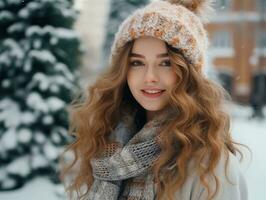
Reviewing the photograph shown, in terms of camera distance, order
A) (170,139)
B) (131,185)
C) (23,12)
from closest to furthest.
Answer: (170,139) → (131,185) → (23,12)

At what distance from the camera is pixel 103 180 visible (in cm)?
213

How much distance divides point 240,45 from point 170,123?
74.9 ft

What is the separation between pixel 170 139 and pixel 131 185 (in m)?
0.32

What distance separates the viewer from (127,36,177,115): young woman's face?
1.93m

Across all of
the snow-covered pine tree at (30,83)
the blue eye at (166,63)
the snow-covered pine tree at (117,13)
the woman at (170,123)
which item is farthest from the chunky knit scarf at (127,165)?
the snow-covered pine tree at (117,13)

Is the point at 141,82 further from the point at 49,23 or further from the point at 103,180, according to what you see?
the point at 49,23

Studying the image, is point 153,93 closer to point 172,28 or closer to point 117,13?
point 172,28

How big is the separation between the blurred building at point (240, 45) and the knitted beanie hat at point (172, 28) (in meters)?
19.9

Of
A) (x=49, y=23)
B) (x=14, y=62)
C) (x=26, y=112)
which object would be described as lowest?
(x=26, y=112)

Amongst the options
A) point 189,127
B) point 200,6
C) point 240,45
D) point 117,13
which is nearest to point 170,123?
point 189,127

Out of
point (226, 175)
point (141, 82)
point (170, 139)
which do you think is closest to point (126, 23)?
point (141, 82)

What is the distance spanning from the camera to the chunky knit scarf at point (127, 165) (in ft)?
6.43

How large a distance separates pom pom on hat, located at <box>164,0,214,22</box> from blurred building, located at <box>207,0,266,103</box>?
19696 millimetres

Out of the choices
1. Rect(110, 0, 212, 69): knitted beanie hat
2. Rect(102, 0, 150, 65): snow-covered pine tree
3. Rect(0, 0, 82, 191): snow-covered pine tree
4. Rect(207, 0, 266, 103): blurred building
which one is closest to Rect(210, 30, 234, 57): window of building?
Rect(207, 0, 266, 103): blurred building
